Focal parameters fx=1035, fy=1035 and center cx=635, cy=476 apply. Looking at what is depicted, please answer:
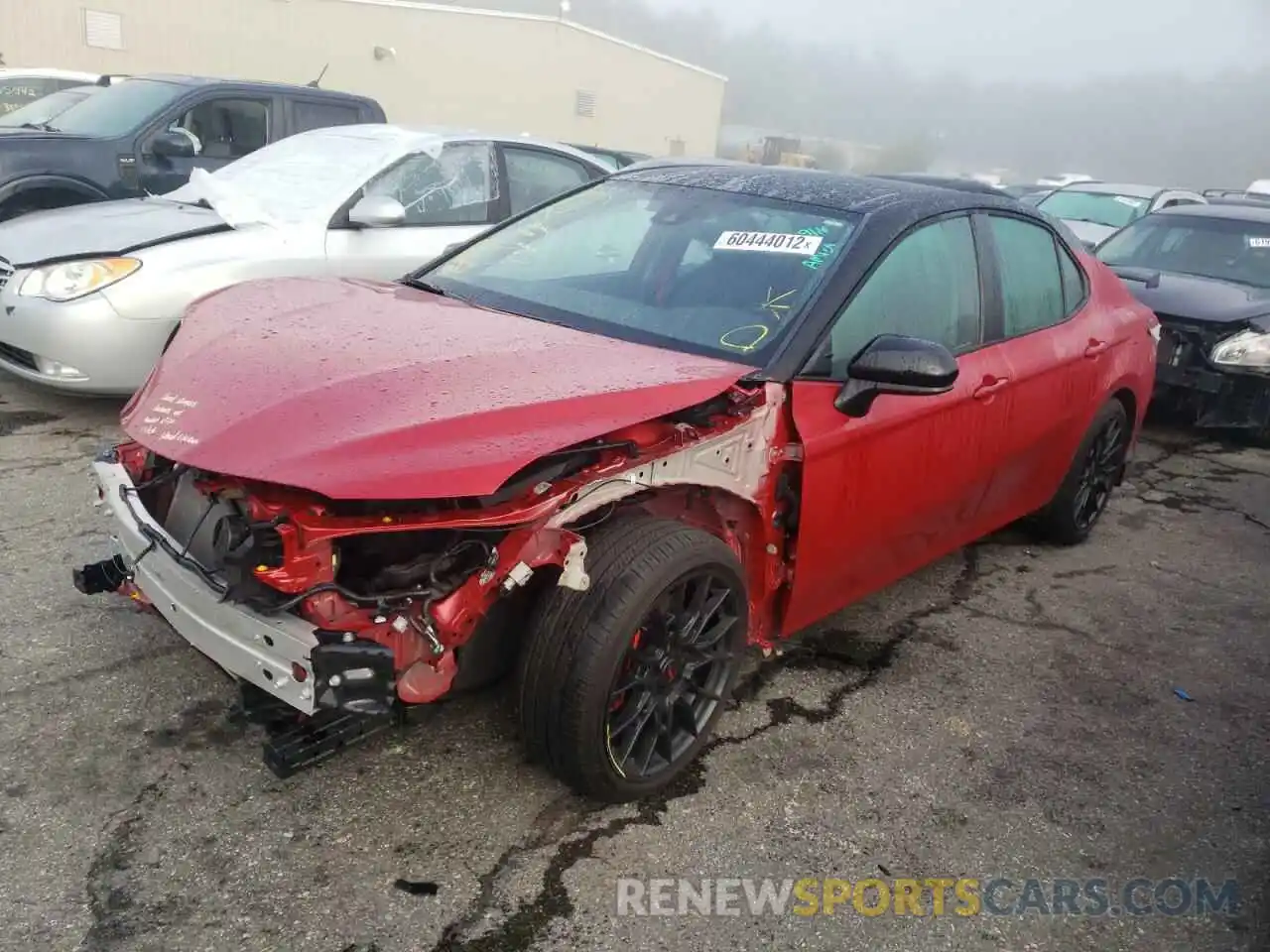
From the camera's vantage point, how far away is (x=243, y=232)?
211 inches

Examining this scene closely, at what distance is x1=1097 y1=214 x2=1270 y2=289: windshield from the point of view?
7730 millimetres

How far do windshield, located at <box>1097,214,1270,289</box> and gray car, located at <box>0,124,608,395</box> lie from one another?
14.6 feet

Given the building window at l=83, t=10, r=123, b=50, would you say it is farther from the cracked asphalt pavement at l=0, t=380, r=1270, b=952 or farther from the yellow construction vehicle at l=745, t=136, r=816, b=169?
the cracked asphalt pavement at l=0, t=380, r=1270, b=952

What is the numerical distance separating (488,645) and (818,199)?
6.22ft

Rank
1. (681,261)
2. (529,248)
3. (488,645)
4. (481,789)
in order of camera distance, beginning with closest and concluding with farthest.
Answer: (488,645), (481,789), (681,261), (529,248)

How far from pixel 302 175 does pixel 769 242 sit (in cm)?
367

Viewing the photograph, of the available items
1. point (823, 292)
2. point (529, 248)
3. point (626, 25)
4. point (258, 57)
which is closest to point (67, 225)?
point (529, 248)

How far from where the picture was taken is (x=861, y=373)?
9.58 ft

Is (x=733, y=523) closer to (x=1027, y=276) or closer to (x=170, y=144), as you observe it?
(x=1027, y=276)

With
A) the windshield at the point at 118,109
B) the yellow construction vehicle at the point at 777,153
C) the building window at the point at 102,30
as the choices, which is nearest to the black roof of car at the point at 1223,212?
the windshield at the point at 118,109

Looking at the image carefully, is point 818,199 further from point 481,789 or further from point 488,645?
point 481,789

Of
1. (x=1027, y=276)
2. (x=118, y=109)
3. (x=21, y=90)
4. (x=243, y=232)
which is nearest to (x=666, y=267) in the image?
(x=1027, y=276)

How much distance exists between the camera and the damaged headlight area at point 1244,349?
265 inches

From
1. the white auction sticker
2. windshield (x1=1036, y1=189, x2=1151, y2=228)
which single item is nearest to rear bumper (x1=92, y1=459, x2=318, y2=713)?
the white auction sticker
